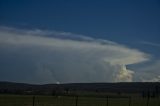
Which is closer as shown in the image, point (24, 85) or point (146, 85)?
point (146, 85)

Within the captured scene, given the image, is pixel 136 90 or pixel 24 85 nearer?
pixel 136 90

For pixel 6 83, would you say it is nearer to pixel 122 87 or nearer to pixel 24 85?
pixel 24 85

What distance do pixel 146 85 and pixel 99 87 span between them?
25512mm

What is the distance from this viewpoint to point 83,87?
624ft

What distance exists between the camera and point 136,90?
172625mm

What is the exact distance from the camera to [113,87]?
18450 cm

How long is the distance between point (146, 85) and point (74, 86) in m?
38.6

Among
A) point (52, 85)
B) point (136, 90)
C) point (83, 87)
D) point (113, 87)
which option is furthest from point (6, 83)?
point (136, 90)

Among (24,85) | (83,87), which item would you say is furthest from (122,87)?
(24,85)

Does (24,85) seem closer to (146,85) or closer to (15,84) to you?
(15,84)

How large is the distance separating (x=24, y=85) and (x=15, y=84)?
578 cm

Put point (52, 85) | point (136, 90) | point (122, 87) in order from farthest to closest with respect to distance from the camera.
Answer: point (52, 85) < point (122, 87) < point (136, 90)

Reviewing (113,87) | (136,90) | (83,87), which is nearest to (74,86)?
(83,87)

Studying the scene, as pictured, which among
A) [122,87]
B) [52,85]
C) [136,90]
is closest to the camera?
[136,90]
